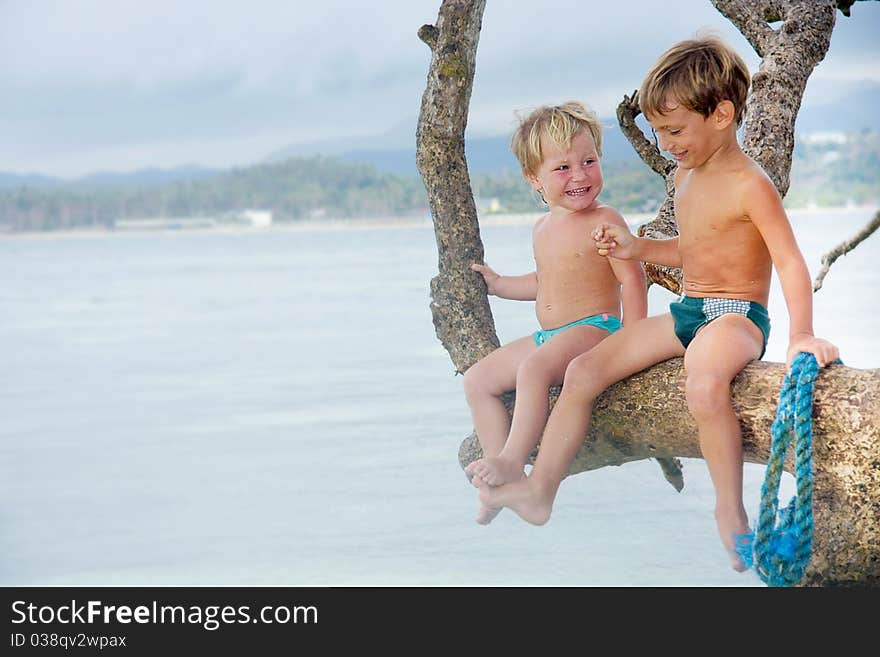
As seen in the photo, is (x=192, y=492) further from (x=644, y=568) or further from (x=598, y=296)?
(x=598, y=296)

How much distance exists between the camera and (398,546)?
500cm

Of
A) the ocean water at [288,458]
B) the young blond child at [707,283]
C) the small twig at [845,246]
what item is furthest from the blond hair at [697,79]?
the ocean water at [288,458]

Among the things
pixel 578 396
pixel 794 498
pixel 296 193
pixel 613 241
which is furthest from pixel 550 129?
pixel 296 193

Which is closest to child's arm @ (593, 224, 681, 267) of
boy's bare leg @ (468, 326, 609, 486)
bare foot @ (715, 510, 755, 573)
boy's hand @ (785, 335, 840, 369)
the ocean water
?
boy's bare leg @ (468, 326, 609, 486)

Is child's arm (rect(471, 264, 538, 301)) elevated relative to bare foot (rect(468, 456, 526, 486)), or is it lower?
elevated

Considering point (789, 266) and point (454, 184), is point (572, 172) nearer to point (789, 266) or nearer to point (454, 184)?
point (454, 184)

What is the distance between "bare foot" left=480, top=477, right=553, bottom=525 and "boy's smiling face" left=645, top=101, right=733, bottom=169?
83 cm

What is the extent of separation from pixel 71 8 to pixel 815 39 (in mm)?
33915

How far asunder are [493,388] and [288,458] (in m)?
4.77

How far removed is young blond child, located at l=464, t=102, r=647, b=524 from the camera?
286cm

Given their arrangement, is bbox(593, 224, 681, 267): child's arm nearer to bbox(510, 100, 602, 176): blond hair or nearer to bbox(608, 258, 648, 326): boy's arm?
bbox(608, 258, 648, 326): boy's arm

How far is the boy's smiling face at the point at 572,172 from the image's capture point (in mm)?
2912

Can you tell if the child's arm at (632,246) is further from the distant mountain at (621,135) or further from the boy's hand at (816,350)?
the boy's hand at (816,350)

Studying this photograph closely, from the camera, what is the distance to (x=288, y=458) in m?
7.58
